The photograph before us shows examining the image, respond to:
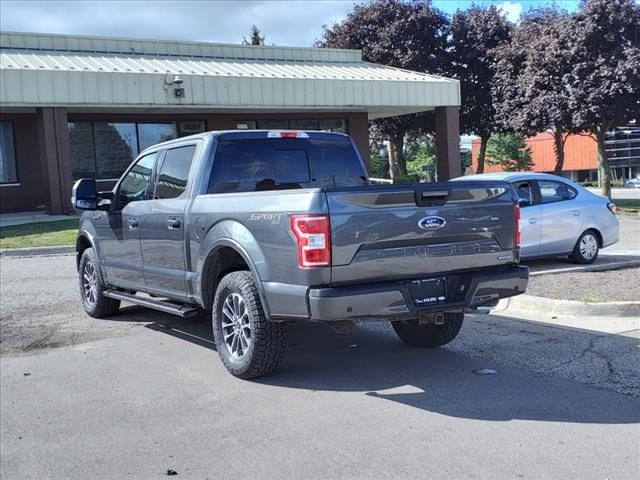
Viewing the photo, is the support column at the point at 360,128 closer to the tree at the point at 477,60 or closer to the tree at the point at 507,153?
the tree at the point at 477,60

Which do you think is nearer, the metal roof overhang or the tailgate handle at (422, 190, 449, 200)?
the tailgate handle at (422, 190, 449, 200)

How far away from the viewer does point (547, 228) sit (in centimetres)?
1049

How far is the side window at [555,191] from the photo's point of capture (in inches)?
428

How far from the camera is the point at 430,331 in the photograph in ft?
20.9

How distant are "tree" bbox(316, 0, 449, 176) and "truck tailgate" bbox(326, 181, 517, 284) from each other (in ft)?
85.9

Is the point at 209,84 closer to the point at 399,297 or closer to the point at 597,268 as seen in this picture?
the point at 597,268

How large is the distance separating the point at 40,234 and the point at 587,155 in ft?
225

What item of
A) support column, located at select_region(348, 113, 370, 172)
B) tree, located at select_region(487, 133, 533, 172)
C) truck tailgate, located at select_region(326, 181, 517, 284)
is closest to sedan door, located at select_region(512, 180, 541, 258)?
truck tailgate, located at select_region(326, 181, 517, 284)

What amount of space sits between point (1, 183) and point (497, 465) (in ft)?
69.1

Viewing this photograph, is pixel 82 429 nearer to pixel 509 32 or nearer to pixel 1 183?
pixel 1 183

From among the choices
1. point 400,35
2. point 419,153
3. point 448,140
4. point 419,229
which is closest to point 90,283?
point 419,229

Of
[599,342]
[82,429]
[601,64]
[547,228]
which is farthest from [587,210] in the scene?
[601,64]

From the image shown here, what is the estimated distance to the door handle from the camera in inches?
244

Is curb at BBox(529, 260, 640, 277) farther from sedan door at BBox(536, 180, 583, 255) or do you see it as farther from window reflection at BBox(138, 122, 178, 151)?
window reflection at BBox(138, 122, 178, 151)
